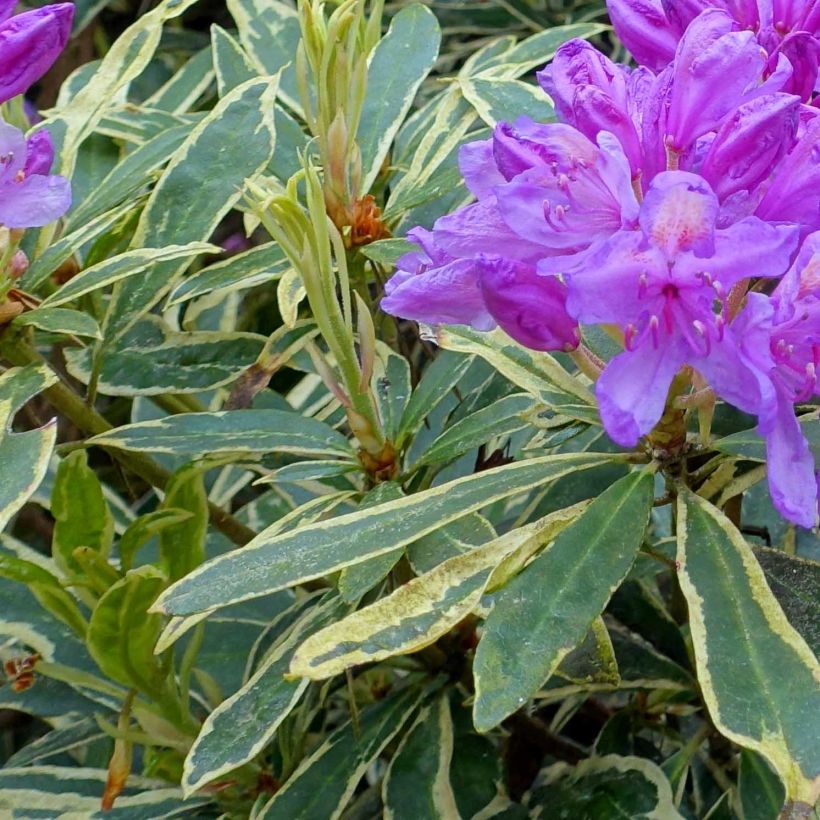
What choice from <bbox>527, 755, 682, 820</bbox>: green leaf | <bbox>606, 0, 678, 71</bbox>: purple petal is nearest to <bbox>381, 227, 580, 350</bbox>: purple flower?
<bbox>606, 0, 678, 71</bbox>: purple petal

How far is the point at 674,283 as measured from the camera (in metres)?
0.74

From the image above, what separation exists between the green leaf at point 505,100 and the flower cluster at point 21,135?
421 mm

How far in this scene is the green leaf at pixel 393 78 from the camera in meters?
1.31

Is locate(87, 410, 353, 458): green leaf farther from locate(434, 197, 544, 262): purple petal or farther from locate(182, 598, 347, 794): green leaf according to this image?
locate(434, 197, 544, 262): purple petal

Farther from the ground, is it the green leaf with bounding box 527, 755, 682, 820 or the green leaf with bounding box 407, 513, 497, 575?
the green leaf with bounding box 407, 513, 497, 575

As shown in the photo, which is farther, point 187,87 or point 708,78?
point 187,87

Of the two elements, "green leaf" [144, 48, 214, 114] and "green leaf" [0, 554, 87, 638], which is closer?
"green leaf" [0, 554, 87, 638]

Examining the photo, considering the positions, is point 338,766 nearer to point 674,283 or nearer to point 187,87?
point 674,283

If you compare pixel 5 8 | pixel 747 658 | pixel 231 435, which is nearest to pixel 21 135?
pixel 5 8

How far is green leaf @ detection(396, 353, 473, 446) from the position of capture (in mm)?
1099

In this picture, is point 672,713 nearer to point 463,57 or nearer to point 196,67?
point 196,67

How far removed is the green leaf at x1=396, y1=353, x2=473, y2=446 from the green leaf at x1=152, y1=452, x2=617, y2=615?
19cm

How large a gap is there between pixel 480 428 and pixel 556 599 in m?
0.27

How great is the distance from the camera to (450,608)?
775 mm
